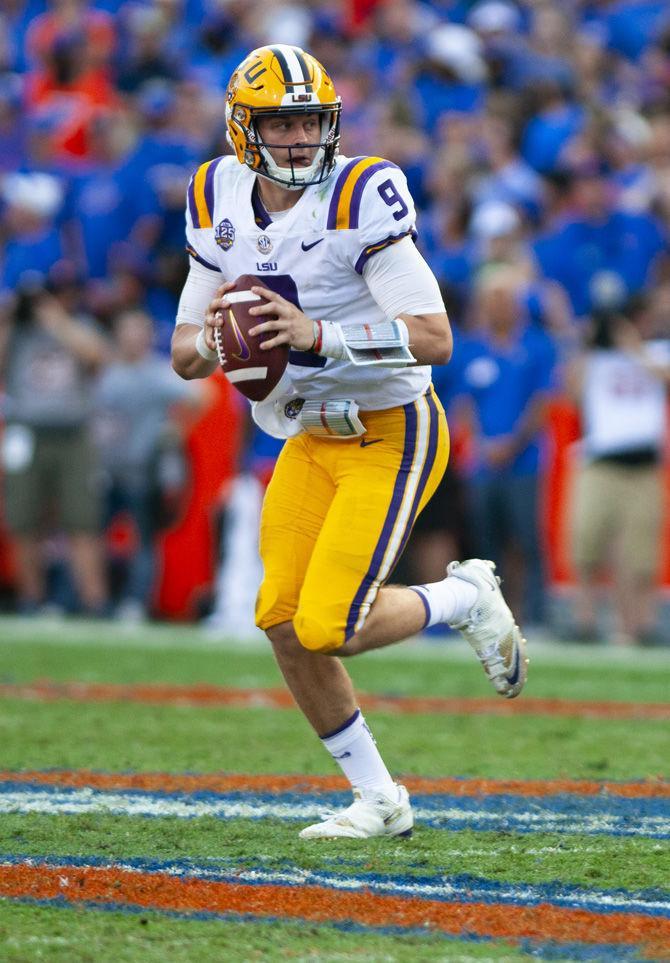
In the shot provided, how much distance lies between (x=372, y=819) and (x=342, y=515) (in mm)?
706

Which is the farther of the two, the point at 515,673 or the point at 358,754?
the point at 515,673

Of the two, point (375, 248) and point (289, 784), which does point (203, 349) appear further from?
point (289, 784)

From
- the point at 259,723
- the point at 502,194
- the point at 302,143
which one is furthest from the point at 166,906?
the point at 502,194

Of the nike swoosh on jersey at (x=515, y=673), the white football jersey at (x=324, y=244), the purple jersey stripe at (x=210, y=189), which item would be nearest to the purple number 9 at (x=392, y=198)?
the white football jersey at (x=324, y=244)

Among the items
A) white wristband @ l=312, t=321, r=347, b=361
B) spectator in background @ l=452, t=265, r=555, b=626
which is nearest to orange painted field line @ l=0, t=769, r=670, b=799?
white wristband @ l=312, t=321, r=347, b=361

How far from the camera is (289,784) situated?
4820 millimetres

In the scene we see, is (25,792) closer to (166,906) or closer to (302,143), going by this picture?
(166,906)

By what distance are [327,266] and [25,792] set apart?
5.18 feet

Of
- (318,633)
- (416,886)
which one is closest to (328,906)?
(416,886)

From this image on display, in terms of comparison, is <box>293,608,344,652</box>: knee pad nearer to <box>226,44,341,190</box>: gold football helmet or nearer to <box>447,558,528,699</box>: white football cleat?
<box>447,558,528,699</box>: white football cleat

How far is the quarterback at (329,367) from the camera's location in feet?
12.9

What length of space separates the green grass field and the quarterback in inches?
12.5

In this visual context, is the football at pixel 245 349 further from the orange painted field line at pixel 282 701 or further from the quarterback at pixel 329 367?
the orange painted field line at pixel 282 701

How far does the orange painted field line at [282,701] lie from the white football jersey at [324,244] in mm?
2654
